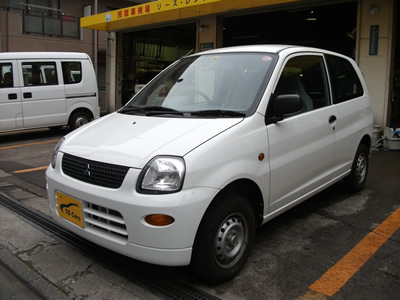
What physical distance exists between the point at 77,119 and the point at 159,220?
27.0 feet

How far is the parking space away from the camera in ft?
8.96

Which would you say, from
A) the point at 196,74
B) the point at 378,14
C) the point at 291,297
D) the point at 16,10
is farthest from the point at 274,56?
the point at 16,10

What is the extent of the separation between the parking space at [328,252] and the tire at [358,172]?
127 mm

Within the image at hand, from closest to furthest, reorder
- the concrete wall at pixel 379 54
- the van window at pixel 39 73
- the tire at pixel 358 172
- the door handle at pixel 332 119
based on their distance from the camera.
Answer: the door handle at pixel 332 119, the tire at pixel 358 172, the concrete wall at pixel 379 54, the van window at pixel 39 73

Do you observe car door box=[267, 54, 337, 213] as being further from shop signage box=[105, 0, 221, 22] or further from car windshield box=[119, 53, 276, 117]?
shop signage box=[105, 0, 221, 22]

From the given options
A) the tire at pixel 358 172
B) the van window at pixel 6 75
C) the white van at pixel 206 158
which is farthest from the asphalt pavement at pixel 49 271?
the van window at pixel 6 75

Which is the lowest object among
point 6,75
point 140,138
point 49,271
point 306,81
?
point 49,271

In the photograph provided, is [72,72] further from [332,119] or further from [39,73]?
[332,119]

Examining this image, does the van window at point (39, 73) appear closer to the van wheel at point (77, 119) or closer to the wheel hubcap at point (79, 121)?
the van wheel at point (77, 119)

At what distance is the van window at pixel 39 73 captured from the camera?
891cm

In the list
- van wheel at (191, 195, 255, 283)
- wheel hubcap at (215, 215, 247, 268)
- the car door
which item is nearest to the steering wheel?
the car door

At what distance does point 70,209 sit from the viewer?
2.88 metres

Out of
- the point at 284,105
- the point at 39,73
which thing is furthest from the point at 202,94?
the point at 39,73

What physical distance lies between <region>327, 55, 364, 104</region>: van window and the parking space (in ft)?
4.22
